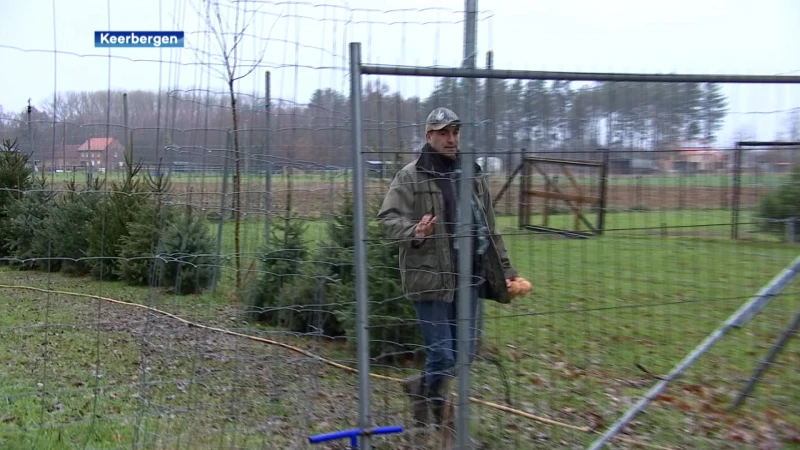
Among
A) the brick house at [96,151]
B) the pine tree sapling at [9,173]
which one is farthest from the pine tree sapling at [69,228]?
the brick house at [96,151]

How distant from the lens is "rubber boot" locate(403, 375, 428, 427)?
3.92m

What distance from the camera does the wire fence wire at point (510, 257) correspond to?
148 inches

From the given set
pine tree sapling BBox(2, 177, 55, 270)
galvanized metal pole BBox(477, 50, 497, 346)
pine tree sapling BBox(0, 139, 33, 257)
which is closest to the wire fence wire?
galvanized metal pole BBox(477, 50, 497, 346)

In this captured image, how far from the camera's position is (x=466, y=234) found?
11.5 feet

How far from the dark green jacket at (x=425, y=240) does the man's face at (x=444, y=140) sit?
12 cm

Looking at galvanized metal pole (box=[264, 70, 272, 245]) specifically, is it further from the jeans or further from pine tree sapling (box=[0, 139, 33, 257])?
pine tree sapling (box=[0, 139, 33, 257])

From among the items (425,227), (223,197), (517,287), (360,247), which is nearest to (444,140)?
(425,227)

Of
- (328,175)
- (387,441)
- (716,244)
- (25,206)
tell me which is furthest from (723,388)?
(25,206)

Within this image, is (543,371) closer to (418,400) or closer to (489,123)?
(418,400)

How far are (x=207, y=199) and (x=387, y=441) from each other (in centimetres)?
188

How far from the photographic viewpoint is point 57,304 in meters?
7.70

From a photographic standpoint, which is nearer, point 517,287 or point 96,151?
point 517,287

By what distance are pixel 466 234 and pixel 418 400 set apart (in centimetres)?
109

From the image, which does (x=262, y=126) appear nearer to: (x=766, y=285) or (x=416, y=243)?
(x=416, y=243)
